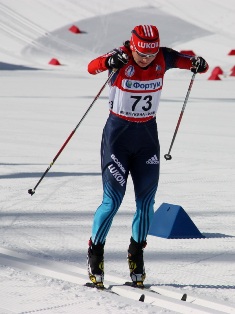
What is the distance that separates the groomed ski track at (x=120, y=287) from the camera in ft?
17.9

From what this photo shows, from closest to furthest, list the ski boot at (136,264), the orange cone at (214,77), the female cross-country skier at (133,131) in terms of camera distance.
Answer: the female cross-country skier at (133,131), the ski boot at (136,264), the orange cone at (214,77)

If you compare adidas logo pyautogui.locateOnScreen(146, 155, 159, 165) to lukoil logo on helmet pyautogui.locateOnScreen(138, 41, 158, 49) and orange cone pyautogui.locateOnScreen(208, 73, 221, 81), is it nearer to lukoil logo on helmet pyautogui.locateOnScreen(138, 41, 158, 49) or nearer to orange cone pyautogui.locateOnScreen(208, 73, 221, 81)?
lukoil logo on helmet pyautogui.locateOnScreen(138, 41, 158, 49)

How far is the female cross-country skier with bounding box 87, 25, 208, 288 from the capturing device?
575 centimetres

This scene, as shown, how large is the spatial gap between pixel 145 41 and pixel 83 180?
4.79 m

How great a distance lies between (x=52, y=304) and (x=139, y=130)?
1.22 meters

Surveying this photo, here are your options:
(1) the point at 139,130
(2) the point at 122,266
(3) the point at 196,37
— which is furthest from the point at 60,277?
(3) the point at 196,37

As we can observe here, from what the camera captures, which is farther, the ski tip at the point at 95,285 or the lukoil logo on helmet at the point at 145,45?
the ski tip at the point at 95,285

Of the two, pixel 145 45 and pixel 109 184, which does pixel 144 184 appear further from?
pixel 145 45

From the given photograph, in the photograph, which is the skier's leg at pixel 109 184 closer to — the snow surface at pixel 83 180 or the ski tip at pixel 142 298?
the snow surface at pixel 83 180

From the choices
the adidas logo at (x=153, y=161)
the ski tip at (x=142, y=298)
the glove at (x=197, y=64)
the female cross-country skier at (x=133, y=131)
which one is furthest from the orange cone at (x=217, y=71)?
the ski tip at (x=142, y=298)

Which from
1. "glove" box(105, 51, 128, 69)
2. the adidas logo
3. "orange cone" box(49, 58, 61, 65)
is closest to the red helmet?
"glove" box(105, 51, 128, 69)

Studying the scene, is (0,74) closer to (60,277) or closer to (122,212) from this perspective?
(122,212)

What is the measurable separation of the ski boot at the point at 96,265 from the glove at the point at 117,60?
1.19 meters

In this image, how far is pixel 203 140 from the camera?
44.8 ft
